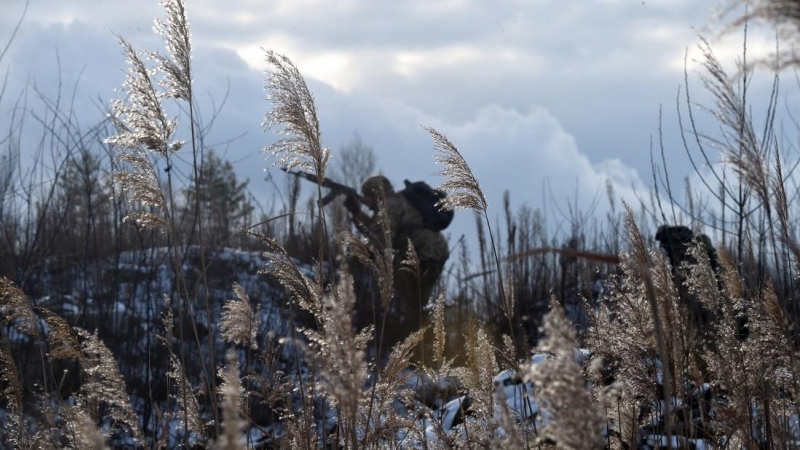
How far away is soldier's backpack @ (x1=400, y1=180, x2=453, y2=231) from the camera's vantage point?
10688mm

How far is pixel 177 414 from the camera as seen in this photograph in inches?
138

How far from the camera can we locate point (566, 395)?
1.21m

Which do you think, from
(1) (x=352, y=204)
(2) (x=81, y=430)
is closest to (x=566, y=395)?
(2) (x=81, y=430)

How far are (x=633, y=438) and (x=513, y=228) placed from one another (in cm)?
734

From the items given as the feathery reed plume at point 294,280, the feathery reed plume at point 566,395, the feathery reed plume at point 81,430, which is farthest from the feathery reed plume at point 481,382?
the feathery reed plume at point 566,395

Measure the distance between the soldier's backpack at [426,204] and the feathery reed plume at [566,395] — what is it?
9.39 m

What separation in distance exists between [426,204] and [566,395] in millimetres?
9485

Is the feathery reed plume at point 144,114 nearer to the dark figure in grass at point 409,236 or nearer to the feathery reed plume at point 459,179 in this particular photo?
the feathery reed plume at point 459,179

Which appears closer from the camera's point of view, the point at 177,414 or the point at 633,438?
the point at 633,438

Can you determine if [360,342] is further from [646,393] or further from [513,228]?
[513,228]

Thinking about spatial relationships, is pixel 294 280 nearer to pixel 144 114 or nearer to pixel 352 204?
pixel 144 114

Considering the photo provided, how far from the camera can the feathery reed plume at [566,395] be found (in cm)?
120

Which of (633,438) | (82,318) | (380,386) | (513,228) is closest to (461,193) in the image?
Answer: (380,386)

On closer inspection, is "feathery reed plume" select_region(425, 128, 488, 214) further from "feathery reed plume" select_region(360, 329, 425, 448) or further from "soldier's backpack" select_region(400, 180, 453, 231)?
"soldier's backpack" select_region(400, 180, 453, 231)
